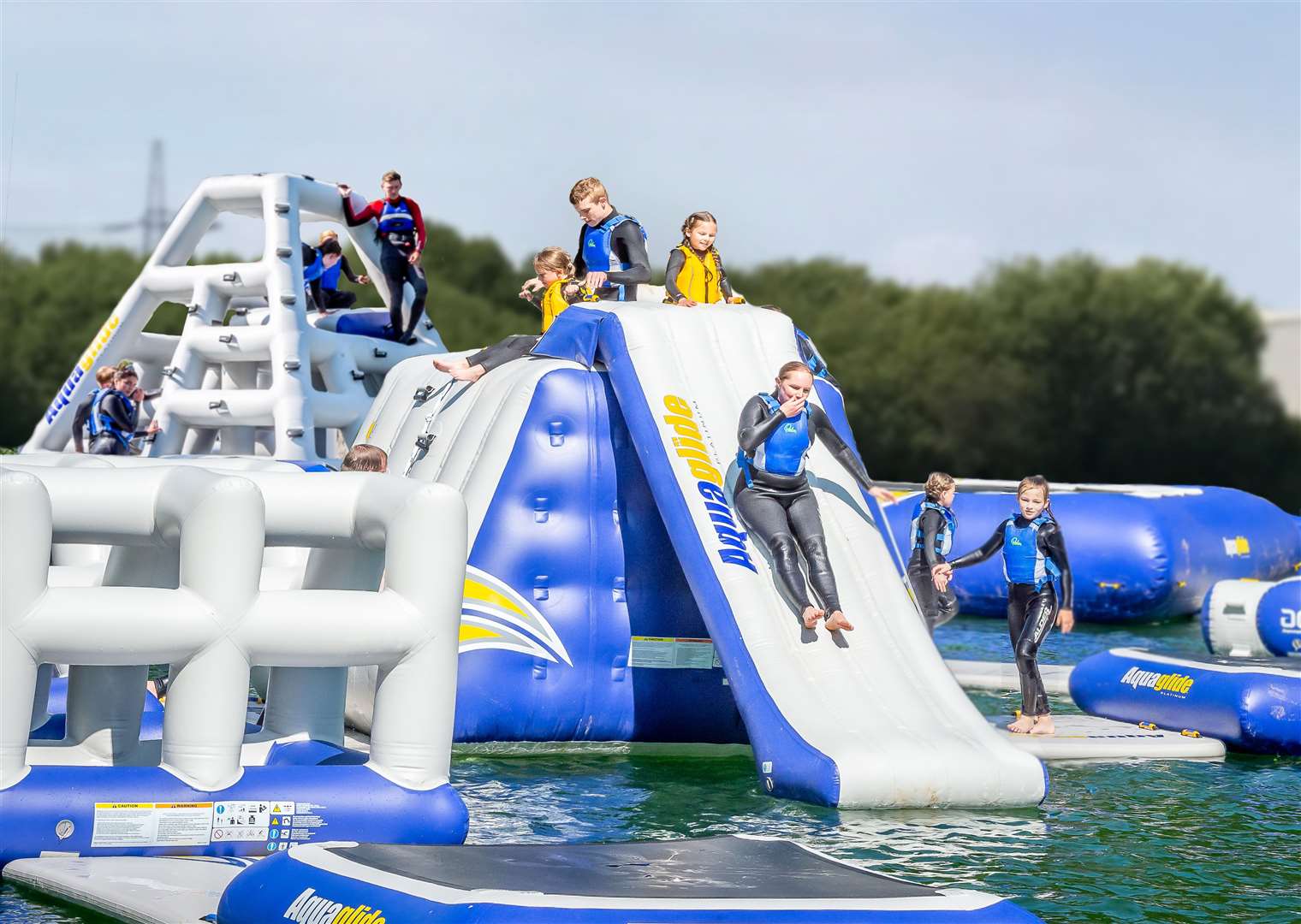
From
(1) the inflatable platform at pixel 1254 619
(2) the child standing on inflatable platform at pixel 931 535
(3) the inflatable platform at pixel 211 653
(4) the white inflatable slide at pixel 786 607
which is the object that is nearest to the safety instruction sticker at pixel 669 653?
(4) the white inflatable slide at pixel 786 607

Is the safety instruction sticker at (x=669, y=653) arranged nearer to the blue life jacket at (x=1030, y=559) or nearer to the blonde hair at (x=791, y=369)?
the blonde hair at (x=791, y=369)

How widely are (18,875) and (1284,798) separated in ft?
16.7

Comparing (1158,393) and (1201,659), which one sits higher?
(1158,393)

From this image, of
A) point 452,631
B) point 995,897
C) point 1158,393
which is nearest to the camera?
point 995,897

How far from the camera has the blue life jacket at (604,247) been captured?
9.24 m

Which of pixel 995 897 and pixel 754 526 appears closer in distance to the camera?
pixel 995 897

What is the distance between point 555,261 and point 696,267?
79 cm

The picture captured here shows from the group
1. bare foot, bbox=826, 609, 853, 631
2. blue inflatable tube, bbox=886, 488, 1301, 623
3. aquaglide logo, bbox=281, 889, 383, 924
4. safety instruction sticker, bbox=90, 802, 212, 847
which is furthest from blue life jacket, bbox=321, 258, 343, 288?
aquaglide logo, bbox=281, 889, 383, 924

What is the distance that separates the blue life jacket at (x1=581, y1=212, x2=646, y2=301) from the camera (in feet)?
30.3

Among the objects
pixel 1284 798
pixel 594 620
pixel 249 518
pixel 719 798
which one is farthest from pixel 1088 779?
pixel 249 518

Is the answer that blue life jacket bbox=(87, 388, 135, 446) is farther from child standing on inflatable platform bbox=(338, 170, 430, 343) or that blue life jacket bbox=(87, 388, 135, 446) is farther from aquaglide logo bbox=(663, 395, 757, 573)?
aquaglide logo bbox=(663, 395, 757, 573)

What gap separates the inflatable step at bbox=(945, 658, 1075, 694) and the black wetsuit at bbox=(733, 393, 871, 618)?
3.36 metres

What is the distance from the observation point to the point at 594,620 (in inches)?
324

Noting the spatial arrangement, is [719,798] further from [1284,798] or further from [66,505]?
[66,505]
